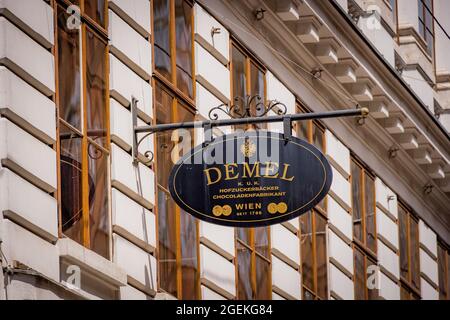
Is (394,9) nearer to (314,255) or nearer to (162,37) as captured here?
(314,255)

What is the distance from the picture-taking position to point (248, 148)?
2169 centimetres

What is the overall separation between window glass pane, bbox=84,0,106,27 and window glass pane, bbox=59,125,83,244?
1606 millimetres

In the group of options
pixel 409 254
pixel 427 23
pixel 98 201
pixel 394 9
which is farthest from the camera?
pixel 427 23

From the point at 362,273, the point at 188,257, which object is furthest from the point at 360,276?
the point at 188,257

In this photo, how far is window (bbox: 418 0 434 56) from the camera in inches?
1387

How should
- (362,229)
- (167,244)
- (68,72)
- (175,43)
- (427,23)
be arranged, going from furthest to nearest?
1. (427,23)
2. (362,229)
3. (175,43)
4. (167,244)
5. (68,72)

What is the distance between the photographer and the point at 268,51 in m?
27.6

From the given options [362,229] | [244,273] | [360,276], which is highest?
[362,229]

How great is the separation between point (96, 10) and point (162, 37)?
182cm

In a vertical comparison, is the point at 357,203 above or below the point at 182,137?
above

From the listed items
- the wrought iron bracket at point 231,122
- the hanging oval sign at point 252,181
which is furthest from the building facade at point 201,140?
the hanging oval sign at point 252,181

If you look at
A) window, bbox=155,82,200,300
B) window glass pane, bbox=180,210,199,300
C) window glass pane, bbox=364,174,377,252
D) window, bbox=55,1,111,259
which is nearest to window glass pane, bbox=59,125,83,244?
window, bbox=55,1,111,259
